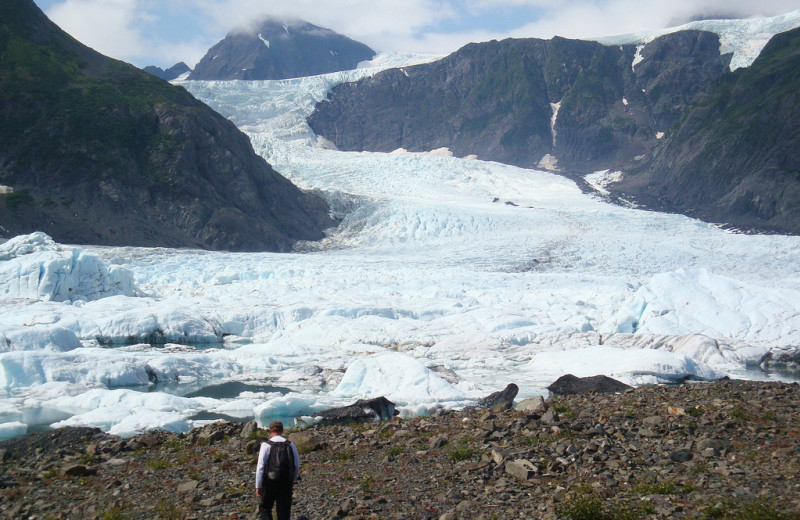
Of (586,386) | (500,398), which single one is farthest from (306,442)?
(586,386)

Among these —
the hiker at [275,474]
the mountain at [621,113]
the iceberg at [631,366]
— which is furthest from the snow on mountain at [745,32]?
the hiker at [275,474]

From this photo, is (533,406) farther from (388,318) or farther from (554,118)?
(554,118)

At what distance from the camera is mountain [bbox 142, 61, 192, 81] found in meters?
142

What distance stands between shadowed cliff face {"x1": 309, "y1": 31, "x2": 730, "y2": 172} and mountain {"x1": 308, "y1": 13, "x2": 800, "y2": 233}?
205 millimetres

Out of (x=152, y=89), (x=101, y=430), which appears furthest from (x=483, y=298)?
(x=152, y=89)

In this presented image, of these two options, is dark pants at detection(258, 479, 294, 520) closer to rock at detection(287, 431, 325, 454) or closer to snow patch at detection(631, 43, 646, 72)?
rock at detection(287, 431, 325, 454)

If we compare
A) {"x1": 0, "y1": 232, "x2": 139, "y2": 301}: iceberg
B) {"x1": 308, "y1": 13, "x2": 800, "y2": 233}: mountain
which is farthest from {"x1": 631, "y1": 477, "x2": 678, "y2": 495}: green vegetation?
{"x1": 308, "y1": 13, "x2": 800, "y2": 233}: mountain

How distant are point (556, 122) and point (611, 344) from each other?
99.5m

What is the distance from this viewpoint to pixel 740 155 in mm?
62906

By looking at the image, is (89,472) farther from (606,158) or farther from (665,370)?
(606,158)

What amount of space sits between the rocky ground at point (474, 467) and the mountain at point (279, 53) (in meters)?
140

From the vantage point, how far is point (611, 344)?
754 inches

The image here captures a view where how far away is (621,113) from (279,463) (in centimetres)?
10844

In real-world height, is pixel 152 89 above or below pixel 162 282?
above
